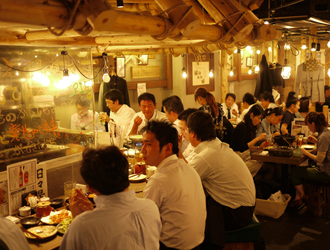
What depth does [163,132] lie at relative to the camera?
8.75ft

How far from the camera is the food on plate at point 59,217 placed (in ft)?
9.26

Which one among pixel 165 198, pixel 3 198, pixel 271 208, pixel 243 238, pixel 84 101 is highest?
pixel 84 101

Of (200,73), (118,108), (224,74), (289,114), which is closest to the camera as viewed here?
(118,108)

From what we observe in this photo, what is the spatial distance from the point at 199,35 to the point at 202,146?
47.8 inches

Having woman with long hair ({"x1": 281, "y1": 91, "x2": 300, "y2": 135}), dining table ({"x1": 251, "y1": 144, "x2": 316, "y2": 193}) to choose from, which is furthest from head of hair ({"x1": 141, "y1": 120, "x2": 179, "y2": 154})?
woman with long hair ({"x1": 281, "y1": 91, "x2": 300, "y2": 135})

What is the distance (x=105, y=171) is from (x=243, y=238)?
2093mm

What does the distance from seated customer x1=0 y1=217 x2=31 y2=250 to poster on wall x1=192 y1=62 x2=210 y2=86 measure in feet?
28.4

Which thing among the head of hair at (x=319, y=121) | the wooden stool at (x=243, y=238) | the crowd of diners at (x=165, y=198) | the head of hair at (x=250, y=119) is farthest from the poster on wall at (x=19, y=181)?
the head of hair at (x=319, y=121)

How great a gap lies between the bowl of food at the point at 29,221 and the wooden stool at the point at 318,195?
4.22 meters

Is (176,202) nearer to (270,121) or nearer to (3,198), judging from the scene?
(3,198)

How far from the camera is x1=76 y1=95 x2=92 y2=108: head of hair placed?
13.5 ft

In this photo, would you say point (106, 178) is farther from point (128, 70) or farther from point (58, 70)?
point (128, 70)

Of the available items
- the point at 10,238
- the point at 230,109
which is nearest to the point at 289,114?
the point at 230,109

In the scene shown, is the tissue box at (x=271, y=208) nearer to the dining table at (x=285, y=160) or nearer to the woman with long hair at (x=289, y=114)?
the dining table at (x=285, y=160)
